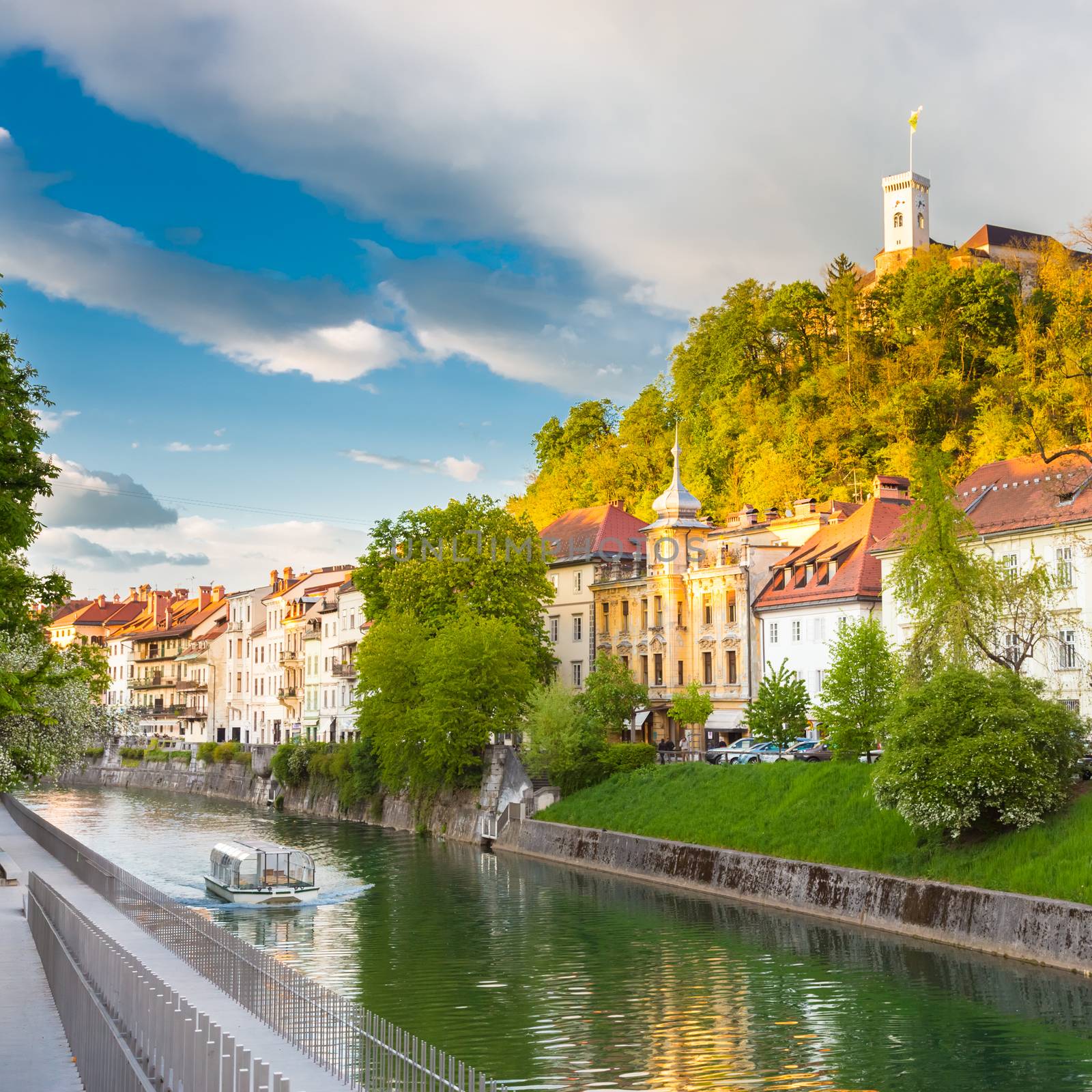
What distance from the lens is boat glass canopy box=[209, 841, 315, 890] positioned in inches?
1800

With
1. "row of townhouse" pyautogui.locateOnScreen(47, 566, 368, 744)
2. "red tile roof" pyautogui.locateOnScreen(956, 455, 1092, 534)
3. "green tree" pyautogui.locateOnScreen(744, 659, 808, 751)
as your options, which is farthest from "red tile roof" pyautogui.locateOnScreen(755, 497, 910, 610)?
"row of townhouse" pyautogui.locateOnScreen(47, 566, 368, 744)

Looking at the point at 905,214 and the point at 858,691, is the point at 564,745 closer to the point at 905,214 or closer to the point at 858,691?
the point at 858,691

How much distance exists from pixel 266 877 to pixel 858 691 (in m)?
20.9

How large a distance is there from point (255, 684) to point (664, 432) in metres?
48.7

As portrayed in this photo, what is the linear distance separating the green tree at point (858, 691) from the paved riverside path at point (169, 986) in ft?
82.5

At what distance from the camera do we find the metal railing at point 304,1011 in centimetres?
1720

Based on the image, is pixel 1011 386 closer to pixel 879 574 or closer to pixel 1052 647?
pixel 879 574

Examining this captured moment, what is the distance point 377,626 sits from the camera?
232 feet

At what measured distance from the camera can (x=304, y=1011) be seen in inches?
729

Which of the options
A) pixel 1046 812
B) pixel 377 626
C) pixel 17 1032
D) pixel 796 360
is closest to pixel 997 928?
pixel 1046 812

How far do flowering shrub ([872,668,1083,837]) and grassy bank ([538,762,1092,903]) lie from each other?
0.80m

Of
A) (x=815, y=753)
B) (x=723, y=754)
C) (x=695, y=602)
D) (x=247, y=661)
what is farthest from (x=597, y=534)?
(x=247, y=661)

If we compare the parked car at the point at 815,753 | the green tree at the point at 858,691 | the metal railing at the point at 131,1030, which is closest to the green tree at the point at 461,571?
the parked car at the point at 815,753

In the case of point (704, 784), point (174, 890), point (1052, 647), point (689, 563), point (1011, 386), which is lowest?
point (174, 890)
